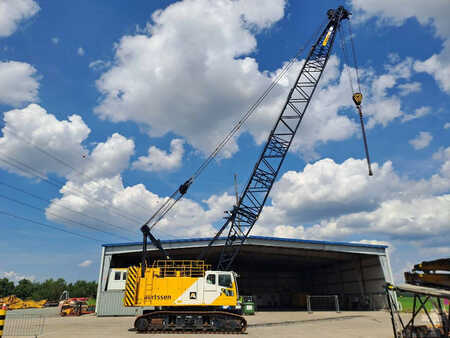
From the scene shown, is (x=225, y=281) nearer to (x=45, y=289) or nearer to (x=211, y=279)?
(x=211, y=279)

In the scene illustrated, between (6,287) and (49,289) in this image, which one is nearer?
(6,287)

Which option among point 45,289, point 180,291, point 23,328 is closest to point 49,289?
point 45,289

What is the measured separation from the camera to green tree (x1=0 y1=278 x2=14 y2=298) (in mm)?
77975

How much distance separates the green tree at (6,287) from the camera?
256ft

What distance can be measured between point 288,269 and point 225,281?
34.8 metres

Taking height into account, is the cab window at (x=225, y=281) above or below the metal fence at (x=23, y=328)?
above

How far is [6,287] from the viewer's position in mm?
79250

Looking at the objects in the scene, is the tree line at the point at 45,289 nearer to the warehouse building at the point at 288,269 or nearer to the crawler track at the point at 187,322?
the warehouse building at the point at 288,269

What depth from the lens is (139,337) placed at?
14750 millimetres

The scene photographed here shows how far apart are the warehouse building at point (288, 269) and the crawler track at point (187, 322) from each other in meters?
12.0

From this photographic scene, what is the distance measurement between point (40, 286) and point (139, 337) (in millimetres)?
94169

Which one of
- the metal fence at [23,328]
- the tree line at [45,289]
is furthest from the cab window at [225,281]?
the tree line at [45,289]

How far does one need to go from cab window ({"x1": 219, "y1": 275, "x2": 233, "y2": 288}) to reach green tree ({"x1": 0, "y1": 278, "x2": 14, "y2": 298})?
86.8 metres

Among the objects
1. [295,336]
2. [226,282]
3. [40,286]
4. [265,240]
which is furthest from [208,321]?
[40,286]
